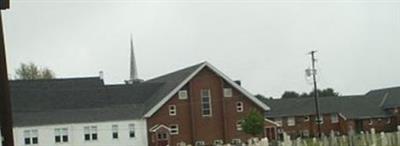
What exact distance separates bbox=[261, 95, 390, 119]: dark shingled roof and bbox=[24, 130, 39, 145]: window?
31.0 metres

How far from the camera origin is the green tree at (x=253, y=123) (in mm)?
67312

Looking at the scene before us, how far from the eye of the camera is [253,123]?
222 feet

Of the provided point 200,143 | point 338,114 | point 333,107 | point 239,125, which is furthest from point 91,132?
point 333,107

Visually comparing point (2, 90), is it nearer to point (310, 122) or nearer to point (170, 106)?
point (170, 106)

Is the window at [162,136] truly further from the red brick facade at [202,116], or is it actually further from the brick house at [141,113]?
the red brick facade at [202,116]

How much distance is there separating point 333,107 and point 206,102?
2775 centimetres

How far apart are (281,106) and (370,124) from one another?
10652 mm

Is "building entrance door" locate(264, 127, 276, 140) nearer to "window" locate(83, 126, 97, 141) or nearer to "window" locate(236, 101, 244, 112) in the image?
"window" locate(236, 101, 244, 112)

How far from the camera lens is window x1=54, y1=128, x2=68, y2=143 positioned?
67438mm

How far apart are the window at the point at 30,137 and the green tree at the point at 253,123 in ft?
58.7

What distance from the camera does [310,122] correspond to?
90562 millimetres

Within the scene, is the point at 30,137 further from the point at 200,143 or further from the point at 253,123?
the point at 253,123

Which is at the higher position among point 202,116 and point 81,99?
point 81,99

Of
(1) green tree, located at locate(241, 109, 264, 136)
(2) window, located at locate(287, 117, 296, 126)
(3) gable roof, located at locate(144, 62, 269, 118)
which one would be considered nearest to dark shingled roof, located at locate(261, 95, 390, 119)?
(2) window, located at locate(287, 117, 296, 126)
